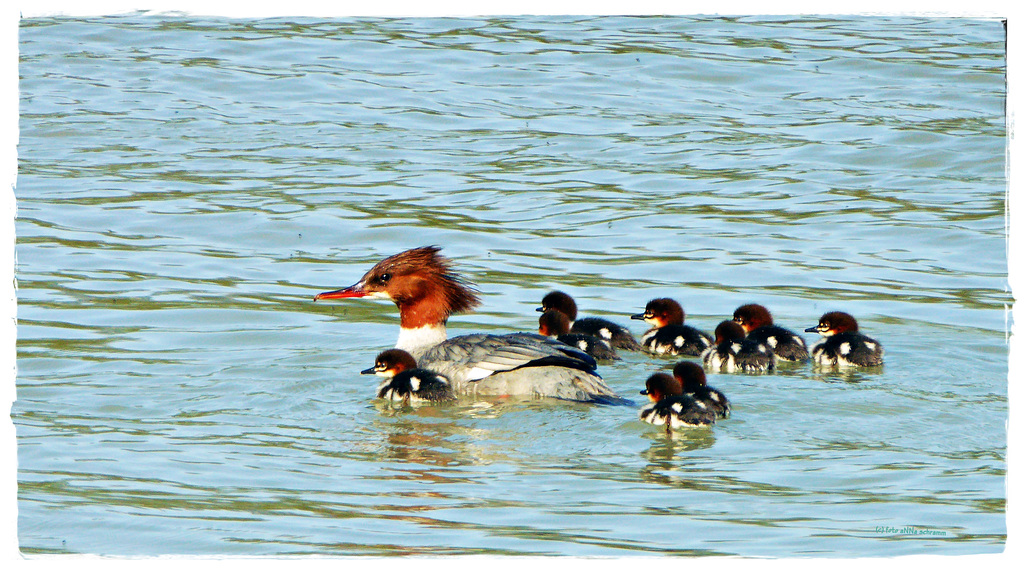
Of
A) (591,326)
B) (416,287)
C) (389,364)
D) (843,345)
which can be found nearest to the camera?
(389,364)

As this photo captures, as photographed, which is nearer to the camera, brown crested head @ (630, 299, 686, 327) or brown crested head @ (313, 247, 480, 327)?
brown crested head @ (313, 247, 480, 327)

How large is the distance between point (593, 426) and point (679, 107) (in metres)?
7.65

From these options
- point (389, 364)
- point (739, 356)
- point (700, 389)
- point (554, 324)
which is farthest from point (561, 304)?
point (700, 389)

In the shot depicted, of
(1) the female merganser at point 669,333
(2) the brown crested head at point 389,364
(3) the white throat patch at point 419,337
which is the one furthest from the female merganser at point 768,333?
(2) the brown crested head at point 389,364

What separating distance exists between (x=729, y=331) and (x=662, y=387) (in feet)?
4.26

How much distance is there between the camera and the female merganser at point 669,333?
314 inches

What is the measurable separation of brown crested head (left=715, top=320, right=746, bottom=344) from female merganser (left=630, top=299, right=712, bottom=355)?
0.13 m

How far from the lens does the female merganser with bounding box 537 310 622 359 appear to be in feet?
26.0

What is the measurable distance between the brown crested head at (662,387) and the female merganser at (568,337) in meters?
1.08

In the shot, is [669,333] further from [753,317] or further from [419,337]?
[419,337]

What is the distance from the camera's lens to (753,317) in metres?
8.21

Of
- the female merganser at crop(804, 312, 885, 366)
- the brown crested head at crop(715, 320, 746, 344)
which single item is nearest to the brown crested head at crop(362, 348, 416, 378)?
the brown crested head at crop(715, 320, 746, 344)

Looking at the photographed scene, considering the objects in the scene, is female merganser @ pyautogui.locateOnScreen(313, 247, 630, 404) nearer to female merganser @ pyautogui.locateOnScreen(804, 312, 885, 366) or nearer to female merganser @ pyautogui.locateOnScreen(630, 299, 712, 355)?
female merganser @ pyautogui.locateOnScreen(630, 299, 712, 355)

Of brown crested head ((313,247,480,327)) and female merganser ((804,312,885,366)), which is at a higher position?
brown crested head ((313,247,480,327))
